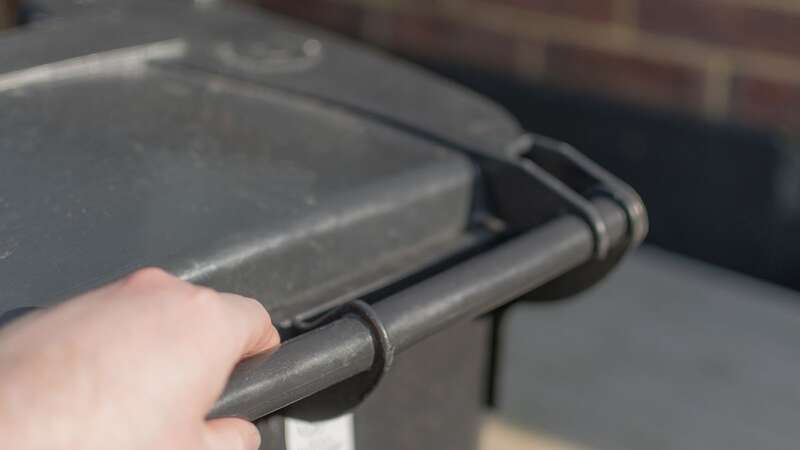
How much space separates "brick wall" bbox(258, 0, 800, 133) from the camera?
2.86 m

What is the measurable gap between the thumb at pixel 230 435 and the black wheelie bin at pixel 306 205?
0.8 inches

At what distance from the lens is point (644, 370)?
2719mm

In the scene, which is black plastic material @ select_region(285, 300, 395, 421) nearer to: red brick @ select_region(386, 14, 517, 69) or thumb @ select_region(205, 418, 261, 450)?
thumb @ select_region(205, 418, 261, 450)

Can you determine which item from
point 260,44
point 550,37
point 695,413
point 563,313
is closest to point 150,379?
point 260,44

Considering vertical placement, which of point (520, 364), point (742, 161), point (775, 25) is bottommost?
point (520, 364)

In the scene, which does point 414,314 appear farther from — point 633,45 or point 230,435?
point 633,45

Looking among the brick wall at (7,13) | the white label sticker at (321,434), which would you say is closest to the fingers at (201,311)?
the white label sticker at (321,434)

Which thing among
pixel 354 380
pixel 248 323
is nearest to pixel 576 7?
pixel 354 380

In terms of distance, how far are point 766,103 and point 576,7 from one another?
1.80ft

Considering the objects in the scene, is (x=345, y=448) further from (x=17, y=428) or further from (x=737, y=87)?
(x=737, y=87)

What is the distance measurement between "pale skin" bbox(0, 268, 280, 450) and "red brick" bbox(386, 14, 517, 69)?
2451 millimetres

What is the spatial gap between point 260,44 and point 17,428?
3.03ft

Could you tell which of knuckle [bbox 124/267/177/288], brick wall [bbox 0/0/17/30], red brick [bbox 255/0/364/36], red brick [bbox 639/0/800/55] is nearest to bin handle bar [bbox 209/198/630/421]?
knuckle [bbox 124/267/177/288]

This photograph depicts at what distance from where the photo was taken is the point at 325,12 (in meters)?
3.56
